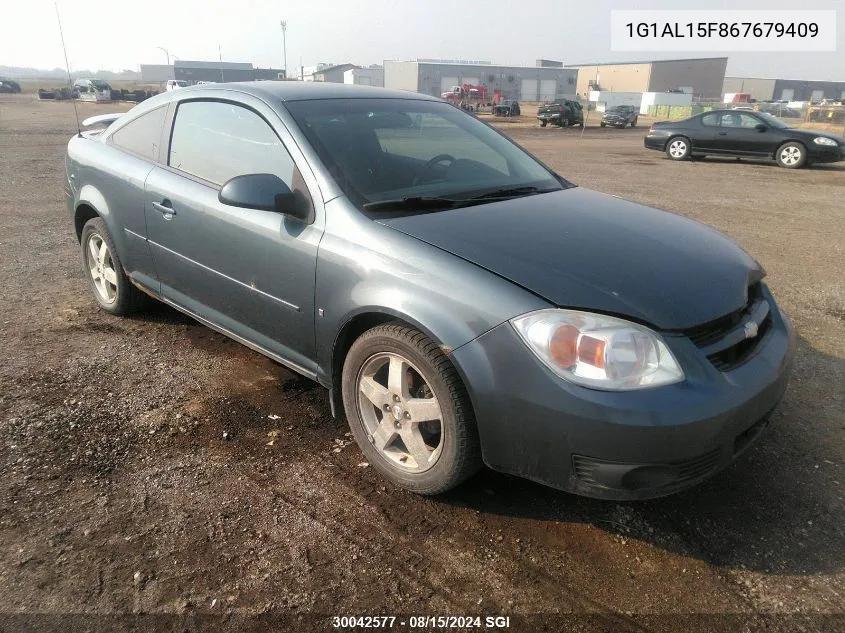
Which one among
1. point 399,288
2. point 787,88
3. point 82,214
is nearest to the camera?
point 399,288

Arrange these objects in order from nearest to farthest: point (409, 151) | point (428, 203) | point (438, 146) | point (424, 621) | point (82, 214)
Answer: point (424, 621), point (428, 203), point (409, 151), point (438, 146), point (82, 214)

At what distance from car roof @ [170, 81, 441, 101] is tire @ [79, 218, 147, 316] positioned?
1.22m

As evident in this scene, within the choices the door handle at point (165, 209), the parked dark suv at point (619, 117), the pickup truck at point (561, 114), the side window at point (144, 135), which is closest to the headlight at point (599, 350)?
the door handle at point (165, 209)

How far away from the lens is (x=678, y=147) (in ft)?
57.2

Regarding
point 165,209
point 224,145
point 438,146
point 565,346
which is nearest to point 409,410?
point 565,346

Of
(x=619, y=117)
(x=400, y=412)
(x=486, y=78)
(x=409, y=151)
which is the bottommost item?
(x=400, y=412)

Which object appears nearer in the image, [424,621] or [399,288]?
[424,621]

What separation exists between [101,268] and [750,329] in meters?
4.21

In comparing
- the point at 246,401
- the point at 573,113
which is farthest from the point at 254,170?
the point at 573,113

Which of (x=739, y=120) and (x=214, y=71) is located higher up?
(x=214, y=71)

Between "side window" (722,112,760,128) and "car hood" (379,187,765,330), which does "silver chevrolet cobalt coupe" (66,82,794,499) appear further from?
"side window" (722,112,760,128)

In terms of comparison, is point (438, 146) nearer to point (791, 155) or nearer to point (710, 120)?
point (791, 155)

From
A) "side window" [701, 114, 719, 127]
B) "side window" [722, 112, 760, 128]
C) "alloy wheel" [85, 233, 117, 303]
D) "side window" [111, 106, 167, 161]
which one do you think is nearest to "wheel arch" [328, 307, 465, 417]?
"side window" [111, 106, 167, 161]

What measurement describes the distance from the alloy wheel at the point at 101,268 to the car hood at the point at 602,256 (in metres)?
2.73
